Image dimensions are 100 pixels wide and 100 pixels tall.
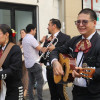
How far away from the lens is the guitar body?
333 cm

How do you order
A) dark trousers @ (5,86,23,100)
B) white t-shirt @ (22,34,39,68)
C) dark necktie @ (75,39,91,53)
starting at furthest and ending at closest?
1. white t-shirt @ (22,34,39,68)
2. dark trousers @ (5,86,23,100)
3. dark necktie @ (75,39,91,53)

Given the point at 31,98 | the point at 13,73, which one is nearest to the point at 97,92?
the point at 13,73

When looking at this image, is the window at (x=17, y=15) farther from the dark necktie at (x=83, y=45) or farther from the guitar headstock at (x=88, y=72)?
the guitar headstock at (x=88, y=72)

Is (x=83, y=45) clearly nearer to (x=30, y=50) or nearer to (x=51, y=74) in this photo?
(x=51, y=74)

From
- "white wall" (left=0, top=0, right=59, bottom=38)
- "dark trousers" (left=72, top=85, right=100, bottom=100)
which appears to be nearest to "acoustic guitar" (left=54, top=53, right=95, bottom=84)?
"dark trousers" (left=72, top=85, right=100, bottom=100)

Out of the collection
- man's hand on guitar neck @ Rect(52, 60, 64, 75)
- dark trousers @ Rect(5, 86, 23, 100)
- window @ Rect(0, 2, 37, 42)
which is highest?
window @ Rect(0, 2, 37, 42)

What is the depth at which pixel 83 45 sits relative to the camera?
3.35 metres

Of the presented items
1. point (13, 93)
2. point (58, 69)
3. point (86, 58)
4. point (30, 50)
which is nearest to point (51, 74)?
point (30, 50)

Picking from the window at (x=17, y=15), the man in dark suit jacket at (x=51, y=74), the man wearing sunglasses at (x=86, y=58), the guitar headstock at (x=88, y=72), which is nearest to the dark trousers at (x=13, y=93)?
the man wearing sunglasses at (x=86, y=58)

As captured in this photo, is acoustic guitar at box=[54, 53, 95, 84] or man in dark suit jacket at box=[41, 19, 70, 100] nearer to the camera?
acoustic guitar at box=[54, 53, 95, 84]

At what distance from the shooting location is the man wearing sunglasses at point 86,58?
3139 mm

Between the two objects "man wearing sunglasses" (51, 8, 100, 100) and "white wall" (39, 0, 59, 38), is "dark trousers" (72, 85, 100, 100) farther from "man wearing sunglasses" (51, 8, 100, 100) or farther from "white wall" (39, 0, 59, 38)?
"white wall" (39, 0, 59, 38)

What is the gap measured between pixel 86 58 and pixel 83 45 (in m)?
0.20

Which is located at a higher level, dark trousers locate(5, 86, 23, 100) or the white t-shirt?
the white t-shirt
